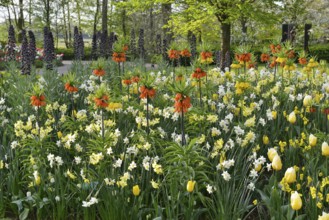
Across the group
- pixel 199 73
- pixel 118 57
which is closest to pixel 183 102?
pixel 199 73

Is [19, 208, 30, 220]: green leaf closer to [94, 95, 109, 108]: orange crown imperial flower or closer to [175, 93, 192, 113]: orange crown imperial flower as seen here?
[94, 95, 109, 108]: orange crown imperial flower

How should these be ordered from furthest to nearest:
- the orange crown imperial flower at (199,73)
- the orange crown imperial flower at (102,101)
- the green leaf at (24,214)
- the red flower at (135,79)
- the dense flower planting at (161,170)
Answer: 1. the red flower at (135,79)
2. the orange crown imperial flower at (199,73)
3. the green leaf at (24,214)
4. the orange crown imperial flower at (102,101)
5. the dense flower planting at (161,170)

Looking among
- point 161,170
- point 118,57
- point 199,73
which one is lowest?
point 161,170

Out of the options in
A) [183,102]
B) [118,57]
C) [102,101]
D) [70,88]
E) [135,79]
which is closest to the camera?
[183,102]

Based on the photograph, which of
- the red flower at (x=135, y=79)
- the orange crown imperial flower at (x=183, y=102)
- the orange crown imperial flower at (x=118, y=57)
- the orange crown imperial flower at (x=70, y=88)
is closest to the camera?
the orange crown imperial flower at (x=183, y=102)

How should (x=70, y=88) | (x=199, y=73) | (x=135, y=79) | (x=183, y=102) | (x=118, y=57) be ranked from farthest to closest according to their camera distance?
(x=118, y=57) < (x=135, y=79) < (x=199, y=73) < (x=70, y=88) < (x=183, y=102)

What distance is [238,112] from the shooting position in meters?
4.18

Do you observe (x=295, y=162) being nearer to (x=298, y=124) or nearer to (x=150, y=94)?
(x=298, y=124)

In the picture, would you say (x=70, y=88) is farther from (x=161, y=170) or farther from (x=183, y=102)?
(x=161, y=170)

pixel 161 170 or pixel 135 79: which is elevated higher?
pixel 135 79

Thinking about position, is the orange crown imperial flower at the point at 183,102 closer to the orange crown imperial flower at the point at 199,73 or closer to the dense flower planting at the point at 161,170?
the dense flower planting at the point at 161,170

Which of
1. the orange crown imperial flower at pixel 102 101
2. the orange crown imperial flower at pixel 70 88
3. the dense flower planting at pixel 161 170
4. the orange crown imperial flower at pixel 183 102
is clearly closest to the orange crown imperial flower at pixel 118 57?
the dense flower planting at pixel 161 170

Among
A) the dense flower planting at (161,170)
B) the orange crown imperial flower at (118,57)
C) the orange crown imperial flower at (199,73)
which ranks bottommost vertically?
the dense flower planting at (161,170)

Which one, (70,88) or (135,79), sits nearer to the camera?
(70,88)
